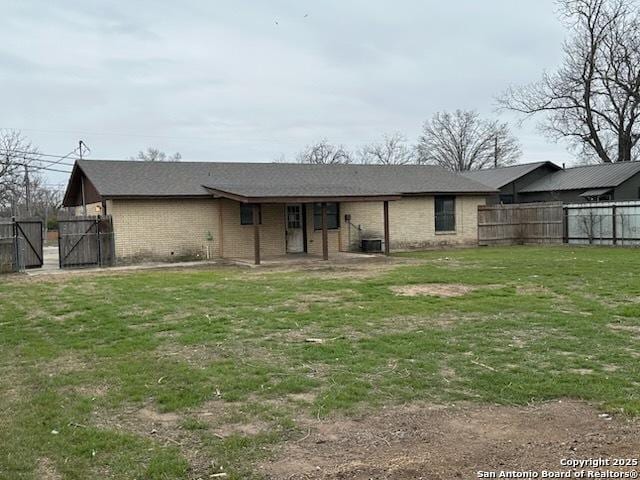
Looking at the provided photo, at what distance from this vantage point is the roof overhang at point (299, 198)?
62.4 ft

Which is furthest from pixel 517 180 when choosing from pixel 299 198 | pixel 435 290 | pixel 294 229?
pixel 435 290

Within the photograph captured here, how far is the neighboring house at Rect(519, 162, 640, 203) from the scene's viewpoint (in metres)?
32.8

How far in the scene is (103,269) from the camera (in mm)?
19078

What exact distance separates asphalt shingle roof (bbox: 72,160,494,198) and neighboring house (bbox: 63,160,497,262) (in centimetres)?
4

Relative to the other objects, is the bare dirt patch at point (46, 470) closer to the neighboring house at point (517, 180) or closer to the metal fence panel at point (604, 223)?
the metal fence panel at point (604, 223)

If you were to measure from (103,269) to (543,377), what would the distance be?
15.9m

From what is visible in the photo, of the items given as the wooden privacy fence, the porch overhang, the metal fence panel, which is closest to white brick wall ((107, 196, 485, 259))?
the wooden privacy fence

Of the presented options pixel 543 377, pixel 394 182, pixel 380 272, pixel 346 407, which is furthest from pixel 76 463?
pixel 394 182

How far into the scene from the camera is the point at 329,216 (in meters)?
23.9

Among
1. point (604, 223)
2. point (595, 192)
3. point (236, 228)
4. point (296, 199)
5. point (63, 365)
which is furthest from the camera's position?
point (595, 192)

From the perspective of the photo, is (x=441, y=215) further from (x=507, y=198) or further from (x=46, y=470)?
(x=46, y=470)

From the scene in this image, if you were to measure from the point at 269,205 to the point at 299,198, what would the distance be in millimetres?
3412

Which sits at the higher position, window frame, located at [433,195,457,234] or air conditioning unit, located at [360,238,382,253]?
window frame, located at [433,195,457,234]

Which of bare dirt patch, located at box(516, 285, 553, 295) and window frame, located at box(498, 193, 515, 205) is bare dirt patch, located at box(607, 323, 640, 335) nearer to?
bare dirt patch, located at box(516, 285, 553, 295)
